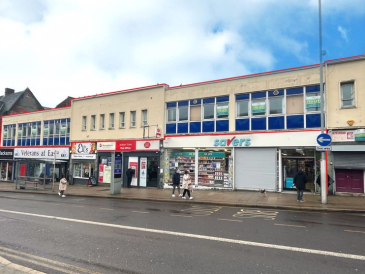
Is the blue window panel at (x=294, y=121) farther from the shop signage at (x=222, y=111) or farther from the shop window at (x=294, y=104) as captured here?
the shop signage at (x=222, y=111)

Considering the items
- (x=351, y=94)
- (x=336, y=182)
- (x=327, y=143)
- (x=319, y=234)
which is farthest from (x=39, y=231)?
(x=351, y=94)

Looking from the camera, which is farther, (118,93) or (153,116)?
(118,93)

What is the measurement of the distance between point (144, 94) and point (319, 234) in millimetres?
17482

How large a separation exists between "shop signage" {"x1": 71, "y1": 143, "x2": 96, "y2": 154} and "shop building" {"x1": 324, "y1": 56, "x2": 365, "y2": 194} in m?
19.0

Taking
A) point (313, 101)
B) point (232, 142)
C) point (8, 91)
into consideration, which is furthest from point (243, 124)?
point (8, 91)

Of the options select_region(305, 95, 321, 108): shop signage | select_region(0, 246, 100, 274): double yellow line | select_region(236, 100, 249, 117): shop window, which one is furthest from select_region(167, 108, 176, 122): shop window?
select_region(0, 246, 100, 274): double yellow line

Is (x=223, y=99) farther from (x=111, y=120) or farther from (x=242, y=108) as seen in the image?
(x=111, y=120)

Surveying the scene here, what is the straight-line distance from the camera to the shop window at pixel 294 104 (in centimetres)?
1628

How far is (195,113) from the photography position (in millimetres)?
19719

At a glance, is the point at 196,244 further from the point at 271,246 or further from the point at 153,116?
the point at 153,116

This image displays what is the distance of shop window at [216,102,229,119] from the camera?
1848 cm

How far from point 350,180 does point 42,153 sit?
27.9 m

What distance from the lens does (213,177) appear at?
18.6 meters

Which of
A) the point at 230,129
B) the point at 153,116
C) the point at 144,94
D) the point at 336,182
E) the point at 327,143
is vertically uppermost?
the point at 144,94
